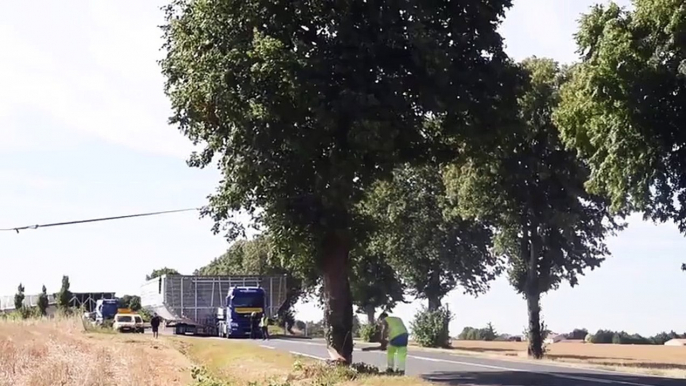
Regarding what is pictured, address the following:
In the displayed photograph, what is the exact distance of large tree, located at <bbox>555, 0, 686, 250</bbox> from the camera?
28.9 m

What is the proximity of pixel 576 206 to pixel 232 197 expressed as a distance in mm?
23753

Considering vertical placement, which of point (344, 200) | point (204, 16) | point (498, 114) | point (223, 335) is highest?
point (204, 16)

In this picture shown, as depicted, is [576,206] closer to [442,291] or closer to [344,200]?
[442,291]

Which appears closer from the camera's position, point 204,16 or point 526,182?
point 204,16

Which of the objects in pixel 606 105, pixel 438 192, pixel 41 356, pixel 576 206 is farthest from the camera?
pixel 438 192

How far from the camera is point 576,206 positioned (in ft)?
145

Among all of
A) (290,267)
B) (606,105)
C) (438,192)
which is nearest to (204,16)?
(290,267)

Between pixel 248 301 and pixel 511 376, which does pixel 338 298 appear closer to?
pixel 511 376

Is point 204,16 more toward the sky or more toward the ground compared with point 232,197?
more toward the sky

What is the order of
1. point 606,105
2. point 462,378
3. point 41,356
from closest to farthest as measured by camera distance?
point 462,378
point 41,356
point 606,105

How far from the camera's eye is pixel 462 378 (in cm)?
2538

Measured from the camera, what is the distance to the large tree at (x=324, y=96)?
2214 cm

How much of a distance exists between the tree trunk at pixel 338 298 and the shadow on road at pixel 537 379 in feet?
7.12

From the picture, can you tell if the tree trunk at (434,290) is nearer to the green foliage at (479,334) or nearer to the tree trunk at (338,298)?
Answer: the green foliage at (479,334)
